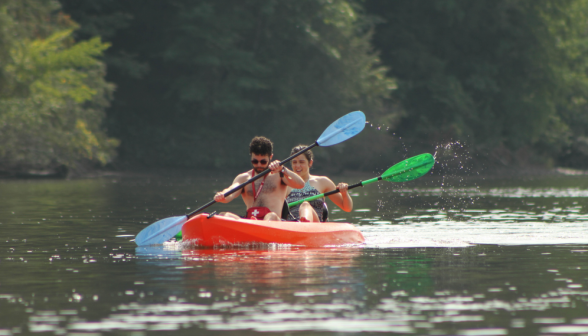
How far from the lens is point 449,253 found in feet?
29.8

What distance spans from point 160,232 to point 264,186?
4.17 ft

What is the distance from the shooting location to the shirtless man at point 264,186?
953 centimetres

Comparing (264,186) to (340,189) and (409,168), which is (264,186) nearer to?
(340,189)

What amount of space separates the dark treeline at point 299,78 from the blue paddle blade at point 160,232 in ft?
60.9

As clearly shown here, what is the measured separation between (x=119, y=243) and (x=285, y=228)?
6.35 feet

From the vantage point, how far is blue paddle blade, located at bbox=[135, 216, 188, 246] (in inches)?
394

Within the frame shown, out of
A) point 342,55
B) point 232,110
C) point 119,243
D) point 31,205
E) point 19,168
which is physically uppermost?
point 342,55

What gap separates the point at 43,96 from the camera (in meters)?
28.6

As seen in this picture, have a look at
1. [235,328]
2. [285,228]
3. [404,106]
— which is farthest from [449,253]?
[404,106]

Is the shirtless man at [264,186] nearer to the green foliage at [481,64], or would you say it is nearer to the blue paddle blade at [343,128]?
the blue paddle blade at [343,128]

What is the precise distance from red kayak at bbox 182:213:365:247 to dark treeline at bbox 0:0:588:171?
19368 mm

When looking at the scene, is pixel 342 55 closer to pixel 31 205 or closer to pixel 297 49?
pixel 297 49

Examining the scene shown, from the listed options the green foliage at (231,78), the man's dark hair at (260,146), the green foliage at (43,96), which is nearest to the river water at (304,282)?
the man's dark hair at (260,146)

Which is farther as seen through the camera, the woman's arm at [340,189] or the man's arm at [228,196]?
the woman's arm at [340,189]
